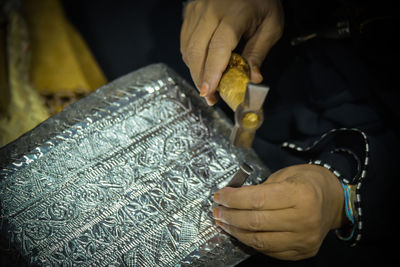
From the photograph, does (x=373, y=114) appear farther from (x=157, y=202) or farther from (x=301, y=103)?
(x=157, y=202)

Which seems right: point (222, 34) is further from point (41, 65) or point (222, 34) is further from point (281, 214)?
point (41, 65)

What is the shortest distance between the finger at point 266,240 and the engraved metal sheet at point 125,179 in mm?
62

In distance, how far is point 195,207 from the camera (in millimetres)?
774

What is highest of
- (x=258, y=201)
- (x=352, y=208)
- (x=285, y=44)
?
(x=285, y=44)

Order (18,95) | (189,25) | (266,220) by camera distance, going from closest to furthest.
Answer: (266,220)
(189,25)
(18,95)

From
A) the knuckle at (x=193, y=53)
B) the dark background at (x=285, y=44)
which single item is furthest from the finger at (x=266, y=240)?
the knuckle at (x=193, y=53)

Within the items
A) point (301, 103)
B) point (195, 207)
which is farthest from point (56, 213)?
point (301, 103)

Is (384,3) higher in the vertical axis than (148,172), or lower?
higher

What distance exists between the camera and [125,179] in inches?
31.2

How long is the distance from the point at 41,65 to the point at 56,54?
0.29ft

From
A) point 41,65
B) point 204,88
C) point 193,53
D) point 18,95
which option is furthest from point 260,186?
point 41,65

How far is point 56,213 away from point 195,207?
328 mm

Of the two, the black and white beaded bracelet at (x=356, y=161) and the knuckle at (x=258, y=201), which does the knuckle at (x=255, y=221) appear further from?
the black and white beaded bracelet at (x=356, y=161)

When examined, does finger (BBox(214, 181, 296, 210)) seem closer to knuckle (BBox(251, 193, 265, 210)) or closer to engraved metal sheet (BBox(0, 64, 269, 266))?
knuckle (BBox(251, 193, 265, 210))
